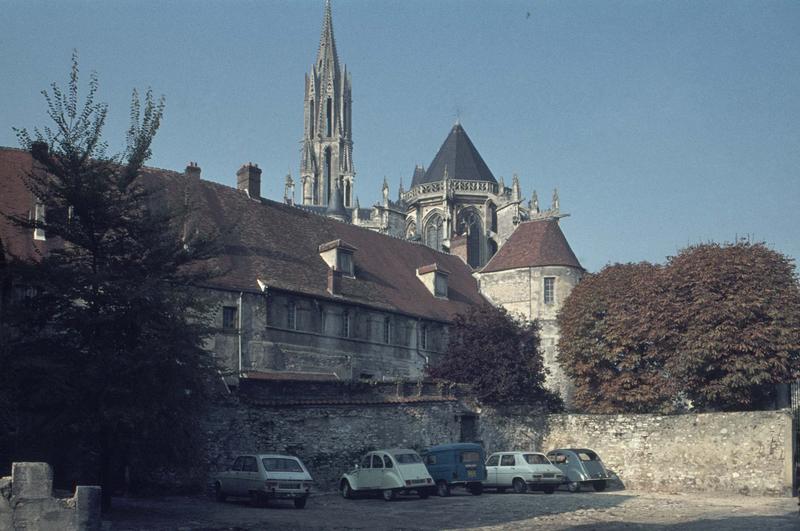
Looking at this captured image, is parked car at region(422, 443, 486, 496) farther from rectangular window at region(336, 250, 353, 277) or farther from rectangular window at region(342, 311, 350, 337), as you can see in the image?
rectangular window at region(336, 250, 353, 277)

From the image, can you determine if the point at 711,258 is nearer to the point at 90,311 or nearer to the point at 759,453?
the point at 759,453

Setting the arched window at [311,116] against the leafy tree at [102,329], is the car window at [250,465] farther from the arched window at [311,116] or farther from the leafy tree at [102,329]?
the arched window at [311,116]

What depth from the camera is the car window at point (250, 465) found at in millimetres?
25828

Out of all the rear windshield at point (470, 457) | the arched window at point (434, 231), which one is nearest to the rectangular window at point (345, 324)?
the rear windshield at point (470, 457)

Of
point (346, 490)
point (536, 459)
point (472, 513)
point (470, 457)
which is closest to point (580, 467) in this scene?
point (536, 459)

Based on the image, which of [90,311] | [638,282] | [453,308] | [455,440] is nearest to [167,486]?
[90,311]

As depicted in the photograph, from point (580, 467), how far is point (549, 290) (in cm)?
2196

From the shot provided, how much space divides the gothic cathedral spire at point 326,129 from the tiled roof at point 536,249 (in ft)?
263

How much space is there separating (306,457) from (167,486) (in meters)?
4.63

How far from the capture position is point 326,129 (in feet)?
465

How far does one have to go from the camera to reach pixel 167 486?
91.9 feet

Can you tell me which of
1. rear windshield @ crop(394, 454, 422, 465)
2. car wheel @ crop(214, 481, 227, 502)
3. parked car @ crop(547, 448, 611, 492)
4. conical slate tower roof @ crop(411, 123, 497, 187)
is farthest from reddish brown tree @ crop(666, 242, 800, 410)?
conical slate tower roof @ crop(411, 123, 497, 187)

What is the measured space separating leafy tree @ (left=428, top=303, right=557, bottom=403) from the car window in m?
13.4

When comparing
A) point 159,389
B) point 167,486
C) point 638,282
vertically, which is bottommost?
point 167,486
